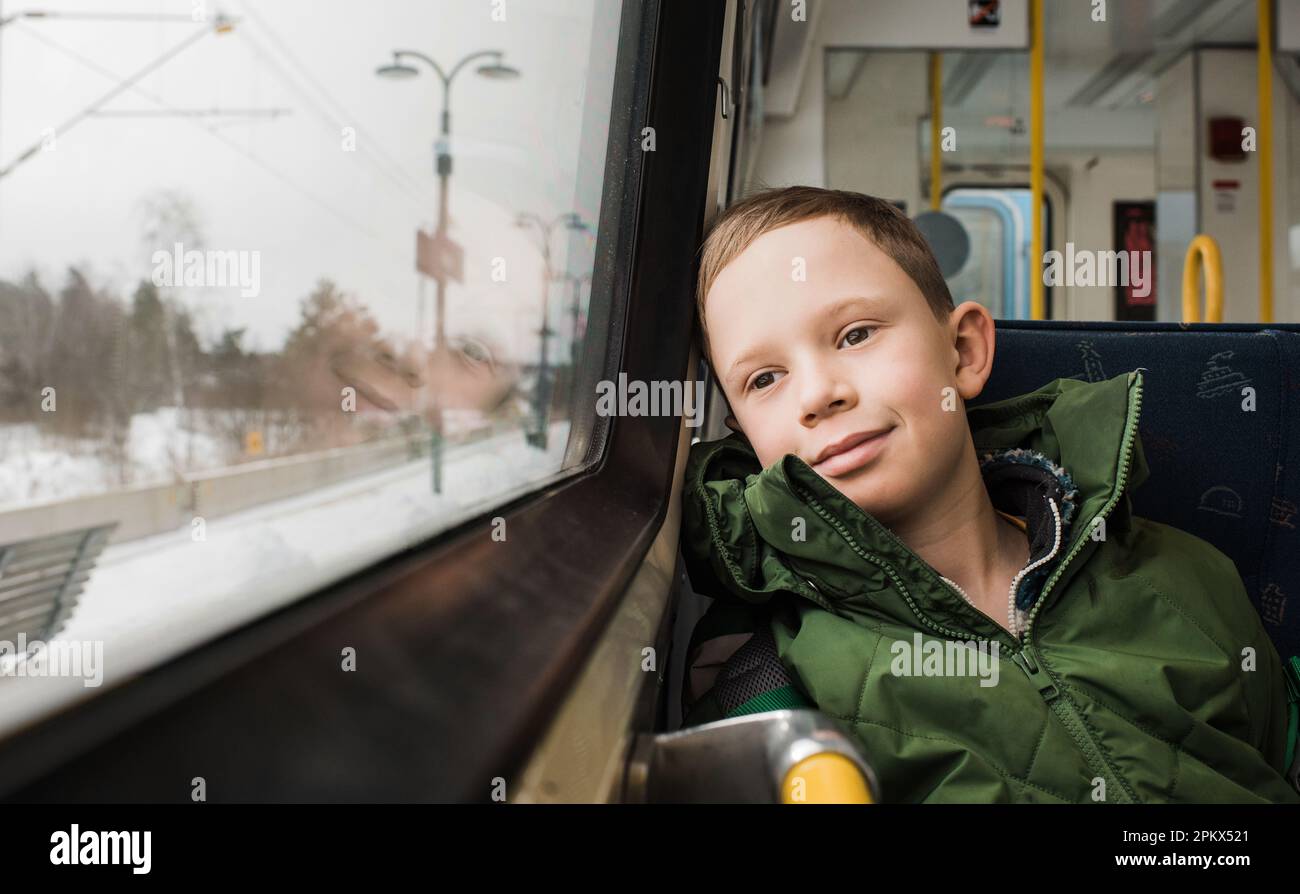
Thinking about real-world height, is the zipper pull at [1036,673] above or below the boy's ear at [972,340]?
below

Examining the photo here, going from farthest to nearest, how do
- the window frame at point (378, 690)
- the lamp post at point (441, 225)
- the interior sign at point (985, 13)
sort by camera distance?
1. the interior sign at point (985, 13)
2. the lamp post at point (441, 225)
3. the window frame at point (378, 690)

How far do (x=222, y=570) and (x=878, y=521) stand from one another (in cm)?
59

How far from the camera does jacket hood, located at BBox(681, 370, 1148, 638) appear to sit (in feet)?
2.62

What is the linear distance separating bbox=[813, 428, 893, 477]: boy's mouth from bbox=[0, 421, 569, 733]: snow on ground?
0.37m

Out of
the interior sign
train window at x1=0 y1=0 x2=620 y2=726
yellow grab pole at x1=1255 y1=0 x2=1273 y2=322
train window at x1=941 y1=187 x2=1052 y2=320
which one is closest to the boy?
→ train window at x1=0 y1=0 x2=620 y2=726

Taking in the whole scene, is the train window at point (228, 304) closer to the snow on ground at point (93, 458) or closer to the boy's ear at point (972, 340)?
the snow on ground at point (93, 458)

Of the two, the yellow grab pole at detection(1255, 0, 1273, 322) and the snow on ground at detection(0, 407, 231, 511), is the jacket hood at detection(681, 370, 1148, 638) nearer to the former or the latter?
the snow on ground at detection(0, 407, 231, 511)

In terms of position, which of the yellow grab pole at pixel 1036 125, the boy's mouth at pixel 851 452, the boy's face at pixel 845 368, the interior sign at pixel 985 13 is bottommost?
the boy's mouth at pixel 851 452

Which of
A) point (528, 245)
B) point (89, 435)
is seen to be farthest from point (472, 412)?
point (89, 435)

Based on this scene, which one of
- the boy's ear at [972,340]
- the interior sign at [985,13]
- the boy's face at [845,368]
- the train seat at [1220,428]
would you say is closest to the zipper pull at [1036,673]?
the boy's face at [845,368]

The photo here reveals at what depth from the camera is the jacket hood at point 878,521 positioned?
80cm

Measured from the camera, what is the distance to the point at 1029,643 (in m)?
0.79

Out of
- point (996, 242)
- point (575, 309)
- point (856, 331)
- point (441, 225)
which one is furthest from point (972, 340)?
point (996, 242)
